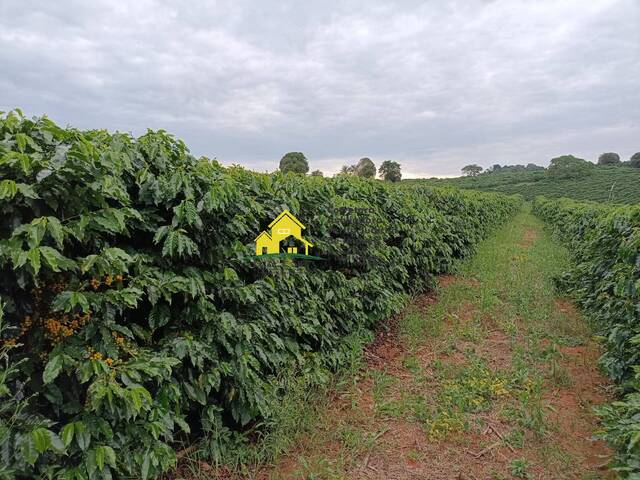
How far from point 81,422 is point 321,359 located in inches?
84.1

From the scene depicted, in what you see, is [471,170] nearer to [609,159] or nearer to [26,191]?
[609,159]

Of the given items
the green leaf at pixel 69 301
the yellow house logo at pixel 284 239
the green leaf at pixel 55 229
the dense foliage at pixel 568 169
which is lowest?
the green leaf at pixel 69 301

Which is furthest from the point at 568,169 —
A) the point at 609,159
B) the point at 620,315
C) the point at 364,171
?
the point at 620,315

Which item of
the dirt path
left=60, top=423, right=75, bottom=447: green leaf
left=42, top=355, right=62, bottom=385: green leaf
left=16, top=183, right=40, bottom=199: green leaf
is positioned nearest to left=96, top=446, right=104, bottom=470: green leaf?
left=60, top=423, right=75, bottom=447: green leaf

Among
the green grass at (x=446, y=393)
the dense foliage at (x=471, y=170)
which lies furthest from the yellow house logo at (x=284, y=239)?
the dense foliage at (x=471, y=170)

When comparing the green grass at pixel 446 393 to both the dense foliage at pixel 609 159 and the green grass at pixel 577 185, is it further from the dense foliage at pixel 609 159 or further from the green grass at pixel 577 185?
the dense foliage at pixel 609 159

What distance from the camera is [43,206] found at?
1828 mm

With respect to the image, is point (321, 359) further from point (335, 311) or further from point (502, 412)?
point (502, 412)

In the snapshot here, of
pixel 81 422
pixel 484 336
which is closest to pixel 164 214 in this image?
pixel 81 422

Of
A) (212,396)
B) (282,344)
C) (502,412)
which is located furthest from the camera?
(502,412)

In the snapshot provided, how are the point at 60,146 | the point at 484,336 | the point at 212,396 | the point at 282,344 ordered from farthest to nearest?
the point at 484,336
the point at 282,344
the point at 212,396
the point at 60,146

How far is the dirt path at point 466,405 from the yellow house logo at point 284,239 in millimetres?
1382

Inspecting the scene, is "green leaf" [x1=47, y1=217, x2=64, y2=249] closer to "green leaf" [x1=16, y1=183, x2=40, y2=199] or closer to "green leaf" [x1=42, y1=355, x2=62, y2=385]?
"green leaf" [x1=16, y1=183, x2=40, y2=199]

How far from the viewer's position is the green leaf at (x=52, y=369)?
5.60 feet
